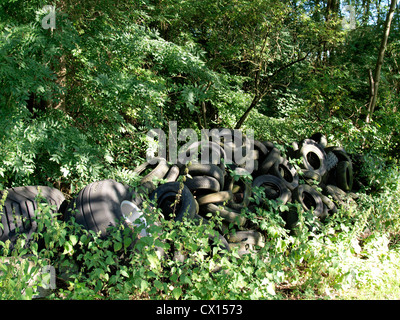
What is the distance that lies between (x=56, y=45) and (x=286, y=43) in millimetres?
6450

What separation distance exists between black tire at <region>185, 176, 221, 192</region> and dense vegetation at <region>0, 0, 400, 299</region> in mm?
603

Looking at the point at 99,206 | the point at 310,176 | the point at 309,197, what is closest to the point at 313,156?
the point at 310,176

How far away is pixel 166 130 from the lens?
8219mm

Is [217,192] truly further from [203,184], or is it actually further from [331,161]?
[331,161]

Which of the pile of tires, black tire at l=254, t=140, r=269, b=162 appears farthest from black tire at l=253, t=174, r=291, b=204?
black tire at l=254, t=140, r=269, b=162

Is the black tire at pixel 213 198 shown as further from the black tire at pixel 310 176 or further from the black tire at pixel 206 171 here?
the black tire at pixel 310 176

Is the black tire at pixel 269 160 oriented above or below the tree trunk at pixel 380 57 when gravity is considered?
below

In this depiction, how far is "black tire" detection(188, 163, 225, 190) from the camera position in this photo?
4461 millimetres

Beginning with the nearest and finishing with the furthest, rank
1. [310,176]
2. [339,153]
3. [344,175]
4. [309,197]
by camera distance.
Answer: [309,197] → [310,176] → [344,175] → [339,153]

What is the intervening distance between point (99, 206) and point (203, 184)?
1.35 metres

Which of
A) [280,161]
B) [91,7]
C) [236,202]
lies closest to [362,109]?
[280,161]

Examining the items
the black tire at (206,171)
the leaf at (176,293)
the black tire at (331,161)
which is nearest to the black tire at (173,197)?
the black tire at (206,171)

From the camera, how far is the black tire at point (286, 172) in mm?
5164

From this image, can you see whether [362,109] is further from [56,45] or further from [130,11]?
[56,45]
